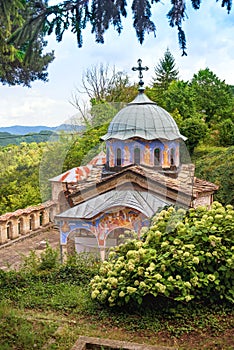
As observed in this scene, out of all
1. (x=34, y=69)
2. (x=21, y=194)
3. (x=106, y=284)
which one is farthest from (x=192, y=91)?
(x=106, y=284)

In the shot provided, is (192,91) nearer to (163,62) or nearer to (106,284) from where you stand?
(163,62)

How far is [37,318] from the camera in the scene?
4.70 m

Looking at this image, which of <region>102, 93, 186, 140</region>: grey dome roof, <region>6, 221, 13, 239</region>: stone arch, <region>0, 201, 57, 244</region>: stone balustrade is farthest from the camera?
<region>6, 221, 13, 239</region>: stone arch

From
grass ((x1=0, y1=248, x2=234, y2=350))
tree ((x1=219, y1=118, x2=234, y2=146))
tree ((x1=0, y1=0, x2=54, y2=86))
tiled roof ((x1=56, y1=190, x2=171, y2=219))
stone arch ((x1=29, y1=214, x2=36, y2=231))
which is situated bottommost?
stone arch ((x1=29, y1=214, x2=36, y2=231))

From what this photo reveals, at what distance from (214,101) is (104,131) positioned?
513 inches

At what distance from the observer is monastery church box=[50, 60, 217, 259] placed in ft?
32.7

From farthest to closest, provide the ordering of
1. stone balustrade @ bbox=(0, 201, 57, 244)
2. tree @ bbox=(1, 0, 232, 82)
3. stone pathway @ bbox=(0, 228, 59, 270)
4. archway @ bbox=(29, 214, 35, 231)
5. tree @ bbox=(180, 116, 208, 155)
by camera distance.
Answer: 1. tree @ bbox=(180, 116, 208, 155)
2. archway @ bbox=(29, 214, 35, 231)
3. stone balustrade @ bbox=(0, 201, 57, 244)
4. stone pathway @ bbox=(0, 228, 59, 270)
5. tree @ bbox=(1, 0, 232, 82)

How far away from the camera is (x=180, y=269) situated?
5.01m

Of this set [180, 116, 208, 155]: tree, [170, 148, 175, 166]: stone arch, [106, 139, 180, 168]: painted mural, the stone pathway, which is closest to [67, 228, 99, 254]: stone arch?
the stone pathway

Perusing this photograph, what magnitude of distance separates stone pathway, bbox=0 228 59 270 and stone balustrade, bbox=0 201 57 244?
29 cm

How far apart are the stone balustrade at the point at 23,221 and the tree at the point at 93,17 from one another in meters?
9.80

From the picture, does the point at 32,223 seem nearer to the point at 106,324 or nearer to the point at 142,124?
the point at 142,124

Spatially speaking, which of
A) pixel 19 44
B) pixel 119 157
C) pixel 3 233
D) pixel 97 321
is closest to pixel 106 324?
pixel 97 321

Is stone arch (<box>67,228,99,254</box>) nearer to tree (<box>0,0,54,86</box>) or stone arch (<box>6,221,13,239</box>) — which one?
stone arch (<box>6,221,13,239</box>)
